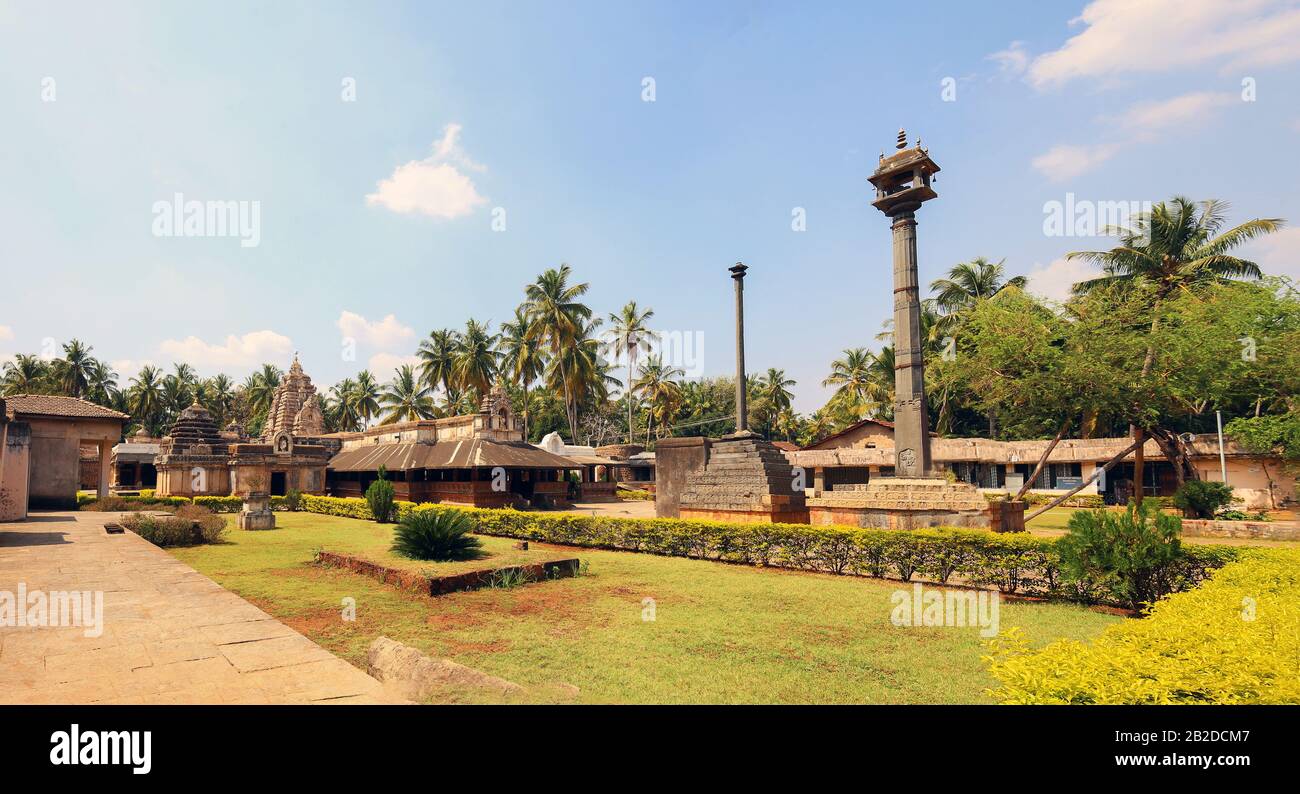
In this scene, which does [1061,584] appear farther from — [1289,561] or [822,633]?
[822,633]

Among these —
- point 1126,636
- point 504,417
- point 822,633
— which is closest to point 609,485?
point 504,417

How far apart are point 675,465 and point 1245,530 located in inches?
607

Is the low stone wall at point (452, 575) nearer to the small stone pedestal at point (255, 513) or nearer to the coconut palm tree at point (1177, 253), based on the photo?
the small stone pedestal at point (255, 513)

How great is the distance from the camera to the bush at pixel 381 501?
22.8m

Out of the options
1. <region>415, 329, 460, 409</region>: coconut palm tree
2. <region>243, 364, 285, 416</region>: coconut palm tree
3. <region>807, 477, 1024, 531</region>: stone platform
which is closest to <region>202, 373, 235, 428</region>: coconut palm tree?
<region>243, 364, 285, 416</region>: coconut palm tree

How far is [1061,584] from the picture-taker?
9.01 m

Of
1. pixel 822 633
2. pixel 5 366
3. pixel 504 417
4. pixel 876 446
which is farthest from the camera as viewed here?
pixel 5 366

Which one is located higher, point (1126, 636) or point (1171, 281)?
point (1171, 281)

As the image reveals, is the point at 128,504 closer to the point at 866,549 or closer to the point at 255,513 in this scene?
the point at 255,513

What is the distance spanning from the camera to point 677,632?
277 inches

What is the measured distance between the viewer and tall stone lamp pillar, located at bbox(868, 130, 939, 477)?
16578mm

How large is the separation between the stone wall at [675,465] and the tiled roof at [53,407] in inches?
758
